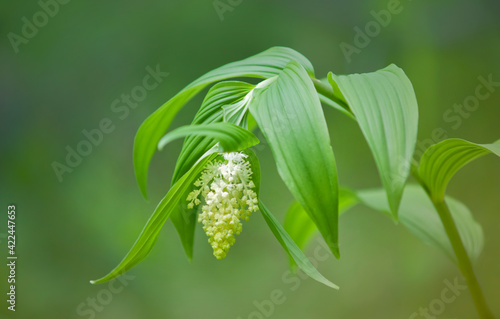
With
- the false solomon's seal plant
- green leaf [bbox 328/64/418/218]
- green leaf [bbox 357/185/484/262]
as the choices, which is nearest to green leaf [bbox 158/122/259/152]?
the false solomon's seal plant

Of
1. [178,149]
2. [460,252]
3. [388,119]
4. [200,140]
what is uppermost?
[178,149]

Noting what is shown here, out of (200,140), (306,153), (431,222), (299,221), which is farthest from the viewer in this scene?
(299,221)

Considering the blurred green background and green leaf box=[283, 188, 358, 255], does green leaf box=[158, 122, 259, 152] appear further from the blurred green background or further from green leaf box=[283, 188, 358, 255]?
the blurred green background

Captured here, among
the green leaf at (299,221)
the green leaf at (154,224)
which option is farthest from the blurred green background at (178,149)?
the green leaf at (154,224)

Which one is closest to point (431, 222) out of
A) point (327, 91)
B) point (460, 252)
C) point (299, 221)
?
point (460, 252)

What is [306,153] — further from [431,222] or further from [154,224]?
[431,222]

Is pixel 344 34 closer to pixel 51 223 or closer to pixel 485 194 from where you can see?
pixel 485 194

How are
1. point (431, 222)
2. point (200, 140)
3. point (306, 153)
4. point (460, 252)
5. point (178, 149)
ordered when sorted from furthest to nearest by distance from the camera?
1. point (178, 149)
2. point (431, 222)
3. point (460, 252)
4. point (200, 140)
5. point (306, 153)
